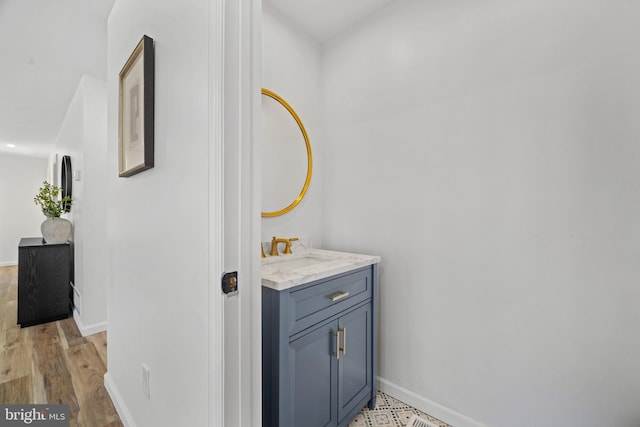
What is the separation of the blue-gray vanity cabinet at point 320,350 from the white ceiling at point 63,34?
5.21 feet

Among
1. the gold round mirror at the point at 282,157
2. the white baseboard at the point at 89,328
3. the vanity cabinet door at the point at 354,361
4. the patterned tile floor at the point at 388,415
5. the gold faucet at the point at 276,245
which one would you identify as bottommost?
the patterned tile floor at the point at 388,415

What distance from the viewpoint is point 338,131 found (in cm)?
195

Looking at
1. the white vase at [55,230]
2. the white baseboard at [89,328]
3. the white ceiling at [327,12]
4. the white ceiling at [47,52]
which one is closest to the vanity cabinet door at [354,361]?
the white ceiling at [327,12]

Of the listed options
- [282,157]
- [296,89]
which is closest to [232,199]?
[282,157]

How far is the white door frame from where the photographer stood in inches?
29.8

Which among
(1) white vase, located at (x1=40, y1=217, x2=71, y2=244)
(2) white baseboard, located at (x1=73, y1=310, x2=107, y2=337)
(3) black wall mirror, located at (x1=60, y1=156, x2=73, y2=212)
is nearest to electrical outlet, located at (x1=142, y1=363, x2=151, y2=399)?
(2) white baseboard, located at (x1=73, y1=310, x2=107, y2=337)

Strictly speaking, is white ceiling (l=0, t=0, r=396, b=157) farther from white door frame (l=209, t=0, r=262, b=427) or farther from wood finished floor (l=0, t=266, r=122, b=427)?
wood finished floor (l=0, t=266, r=122, b=427)

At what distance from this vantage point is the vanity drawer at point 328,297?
1.11 meters

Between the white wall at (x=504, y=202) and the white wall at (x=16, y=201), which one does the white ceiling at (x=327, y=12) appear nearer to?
the white wall at (x=504, y=202)

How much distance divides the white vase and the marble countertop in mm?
2668

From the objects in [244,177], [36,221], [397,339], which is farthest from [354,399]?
[36,221]

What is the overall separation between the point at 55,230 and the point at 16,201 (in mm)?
4527

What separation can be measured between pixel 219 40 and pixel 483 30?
1.29 meters

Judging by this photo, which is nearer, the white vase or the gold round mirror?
the gold round mirror
